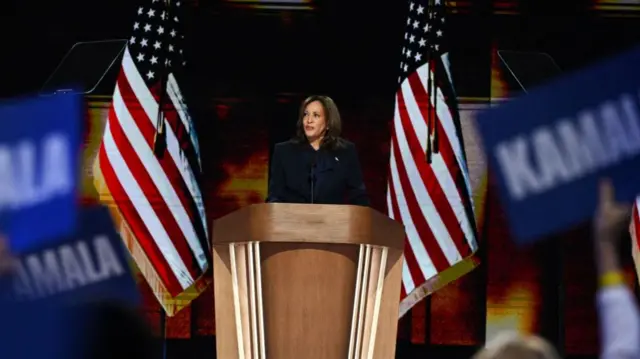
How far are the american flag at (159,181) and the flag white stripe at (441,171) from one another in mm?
1080

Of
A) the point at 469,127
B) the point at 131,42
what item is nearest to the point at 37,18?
the point at 131,42

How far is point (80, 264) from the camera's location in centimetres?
564

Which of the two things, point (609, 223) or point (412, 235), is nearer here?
point (609, 223)

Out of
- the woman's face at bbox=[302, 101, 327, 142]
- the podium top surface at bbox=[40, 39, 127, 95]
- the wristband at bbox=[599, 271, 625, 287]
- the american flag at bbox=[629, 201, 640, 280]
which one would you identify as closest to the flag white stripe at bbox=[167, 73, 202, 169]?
the podium top surface at bbox=[40, 39, 127, 95]

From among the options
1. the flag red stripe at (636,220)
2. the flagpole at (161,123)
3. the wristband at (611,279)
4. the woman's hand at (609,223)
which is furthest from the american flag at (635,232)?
the wristband at (611,279)

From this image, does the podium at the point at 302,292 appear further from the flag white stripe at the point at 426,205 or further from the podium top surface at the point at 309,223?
the flag white stripe at the point at 426,205

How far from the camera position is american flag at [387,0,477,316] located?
5.57 m

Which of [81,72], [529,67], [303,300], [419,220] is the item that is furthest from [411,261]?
[303,300]

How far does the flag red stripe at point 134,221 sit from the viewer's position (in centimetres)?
559

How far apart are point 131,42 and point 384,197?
149 centimetres

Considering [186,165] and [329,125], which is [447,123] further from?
[329,125]

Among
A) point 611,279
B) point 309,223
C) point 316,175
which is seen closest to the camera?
point 611,279

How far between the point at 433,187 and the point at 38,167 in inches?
77.3

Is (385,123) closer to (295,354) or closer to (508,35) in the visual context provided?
(508,35)
